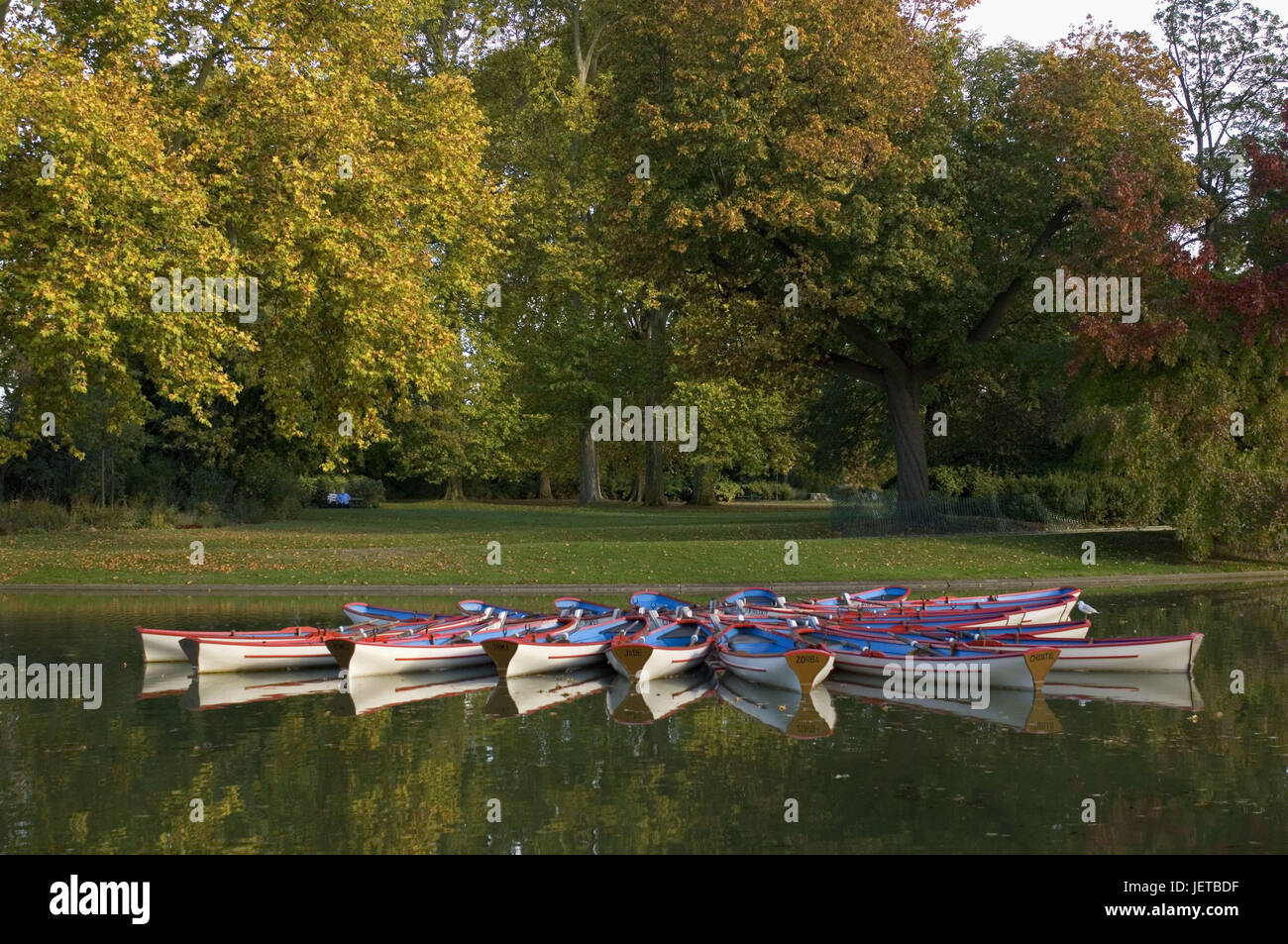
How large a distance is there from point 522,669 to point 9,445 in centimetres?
1871

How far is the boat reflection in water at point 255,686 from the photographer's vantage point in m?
15.9

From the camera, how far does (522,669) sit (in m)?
18.1

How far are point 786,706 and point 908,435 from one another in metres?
25.1

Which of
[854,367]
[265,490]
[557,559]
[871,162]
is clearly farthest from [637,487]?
[557,559]

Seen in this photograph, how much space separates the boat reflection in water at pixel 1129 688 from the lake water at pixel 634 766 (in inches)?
2.6

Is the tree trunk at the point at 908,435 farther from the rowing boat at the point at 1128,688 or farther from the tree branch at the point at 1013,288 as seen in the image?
the rowing boat at the point at 1128,688

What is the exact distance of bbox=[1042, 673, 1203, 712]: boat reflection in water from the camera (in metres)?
15.5

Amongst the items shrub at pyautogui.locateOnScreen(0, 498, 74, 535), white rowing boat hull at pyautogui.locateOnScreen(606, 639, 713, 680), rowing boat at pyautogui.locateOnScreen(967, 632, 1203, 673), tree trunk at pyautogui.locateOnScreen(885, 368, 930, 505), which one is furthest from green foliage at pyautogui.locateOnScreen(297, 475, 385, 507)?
rowing boat at pyautogui.locateOnScreen(967, 632, 1203, 673)

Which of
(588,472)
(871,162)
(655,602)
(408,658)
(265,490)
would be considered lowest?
(408,658)

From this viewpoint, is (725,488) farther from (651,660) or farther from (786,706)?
(786,706)

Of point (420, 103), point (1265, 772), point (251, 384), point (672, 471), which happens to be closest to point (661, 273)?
point (420, 103)

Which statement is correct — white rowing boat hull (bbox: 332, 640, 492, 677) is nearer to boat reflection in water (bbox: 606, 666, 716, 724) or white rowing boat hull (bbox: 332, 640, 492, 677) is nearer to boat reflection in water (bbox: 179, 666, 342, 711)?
boat reflection in water (bbox: 179, 666, 342, 711)

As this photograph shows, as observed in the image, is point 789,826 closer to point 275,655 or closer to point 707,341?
point 275,655

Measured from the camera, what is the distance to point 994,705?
15430mm
